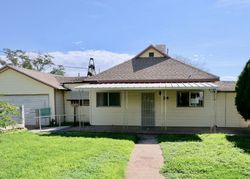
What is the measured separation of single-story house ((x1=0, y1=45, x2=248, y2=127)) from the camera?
18.3m

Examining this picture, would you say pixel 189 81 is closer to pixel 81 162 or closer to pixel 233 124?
pixel 233 124

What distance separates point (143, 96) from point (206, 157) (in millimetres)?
9699

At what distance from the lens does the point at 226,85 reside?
19266 mm

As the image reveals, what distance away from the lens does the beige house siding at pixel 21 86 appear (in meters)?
20.5

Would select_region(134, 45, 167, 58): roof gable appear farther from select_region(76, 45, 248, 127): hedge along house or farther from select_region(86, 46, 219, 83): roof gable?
select_region(76, 45, 248, 127): hedge along house

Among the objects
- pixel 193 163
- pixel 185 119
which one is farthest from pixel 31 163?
pixel 185 119

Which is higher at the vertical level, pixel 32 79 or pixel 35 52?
pixel 35 52

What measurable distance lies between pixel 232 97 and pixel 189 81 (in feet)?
10.2

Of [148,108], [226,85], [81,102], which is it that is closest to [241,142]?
[148,108]

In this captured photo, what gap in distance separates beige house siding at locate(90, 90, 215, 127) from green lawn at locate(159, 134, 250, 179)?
451cm

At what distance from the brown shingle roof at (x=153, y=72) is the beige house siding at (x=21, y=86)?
11.4ft

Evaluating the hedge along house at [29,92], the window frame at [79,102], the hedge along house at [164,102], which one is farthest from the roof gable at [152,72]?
the hedge along house at [29,92]

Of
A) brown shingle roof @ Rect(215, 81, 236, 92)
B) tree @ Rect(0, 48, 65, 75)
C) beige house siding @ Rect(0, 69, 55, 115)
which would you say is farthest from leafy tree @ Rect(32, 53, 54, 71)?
brown shingle roof @ Rect(215, 81, 236, 92)

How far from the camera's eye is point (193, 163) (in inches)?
334
